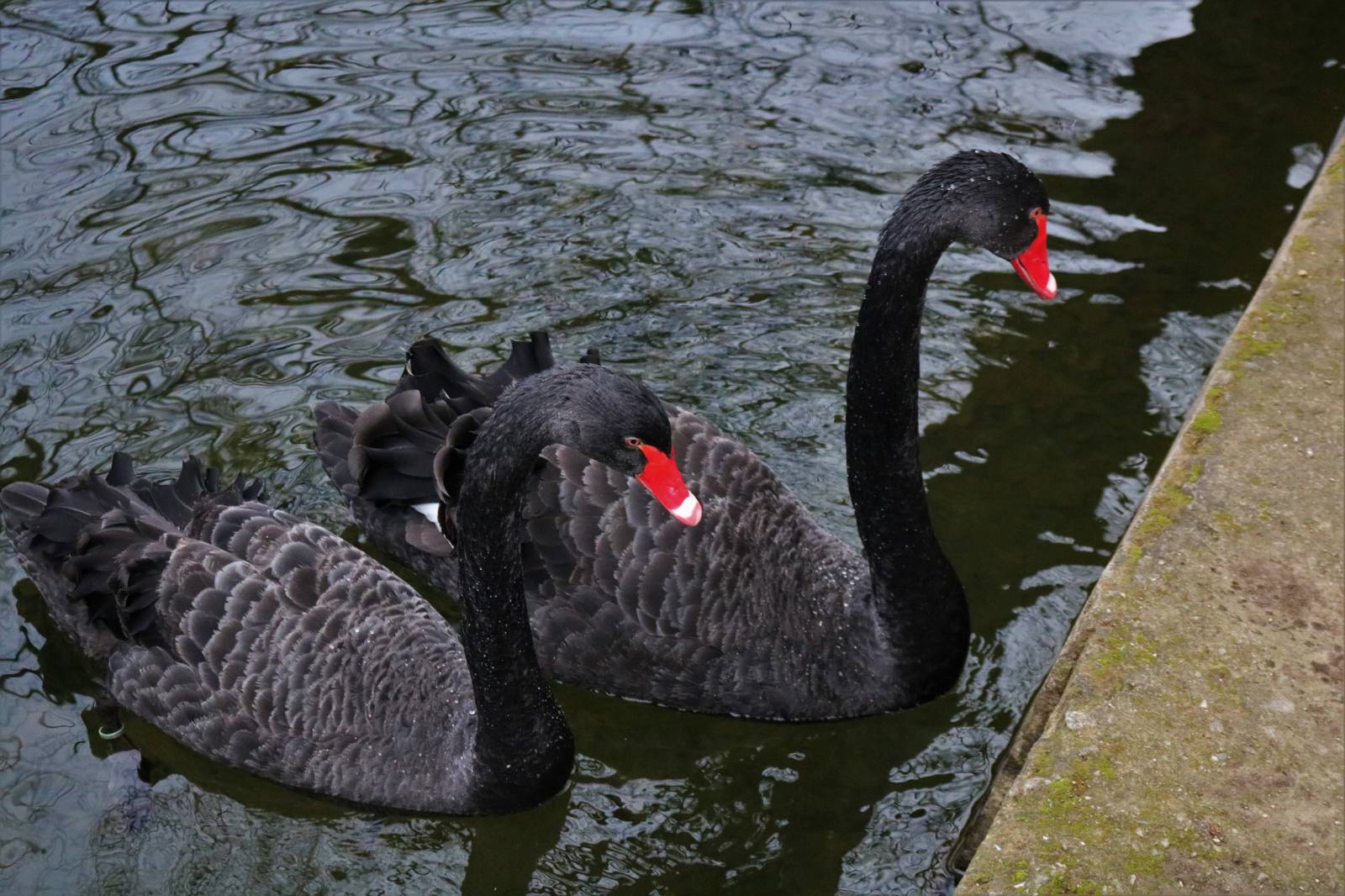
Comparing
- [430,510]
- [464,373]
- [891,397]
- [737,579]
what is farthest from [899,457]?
[430,510]

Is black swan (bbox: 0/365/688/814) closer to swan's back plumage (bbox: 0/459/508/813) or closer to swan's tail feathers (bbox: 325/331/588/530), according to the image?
swan's back plumage (bbox: 0/459/508/813)

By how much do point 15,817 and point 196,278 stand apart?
2.98m

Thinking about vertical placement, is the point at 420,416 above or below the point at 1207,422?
below

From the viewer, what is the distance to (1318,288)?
5.30 meters

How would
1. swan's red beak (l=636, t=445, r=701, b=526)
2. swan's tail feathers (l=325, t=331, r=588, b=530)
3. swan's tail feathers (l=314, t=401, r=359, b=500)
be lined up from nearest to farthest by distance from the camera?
swan's red beak (l=636, t=445, r=701, b=526) < swan's tail feathers (l=325, t=331, r=588, b=530) < swan's tail feathers (l=314, t=401, r=359, b=500)

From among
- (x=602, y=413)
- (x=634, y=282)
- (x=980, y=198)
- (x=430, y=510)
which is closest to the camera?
(x=602, y=413)

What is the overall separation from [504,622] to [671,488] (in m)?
0.66

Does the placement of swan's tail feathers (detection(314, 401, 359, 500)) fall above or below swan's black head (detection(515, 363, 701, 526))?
below

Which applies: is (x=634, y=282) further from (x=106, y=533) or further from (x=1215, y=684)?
(x=1215, y=684)

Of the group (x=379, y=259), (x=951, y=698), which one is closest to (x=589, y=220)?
(x=379, y=259)

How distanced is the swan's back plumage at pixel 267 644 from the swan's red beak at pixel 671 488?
44.7 inches

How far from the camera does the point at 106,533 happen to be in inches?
191

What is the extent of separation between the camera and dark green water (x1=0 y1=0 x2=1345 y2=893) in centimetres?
459

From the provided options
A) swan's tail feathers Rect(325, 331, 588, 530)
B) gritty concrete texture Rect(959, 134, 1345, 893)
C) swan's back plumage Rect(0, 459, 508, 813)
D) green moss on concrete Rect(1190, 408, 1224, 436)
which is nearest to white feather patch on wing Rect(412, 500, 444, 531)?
swan's tail feathers Rect(325, 331, 588, 530)
